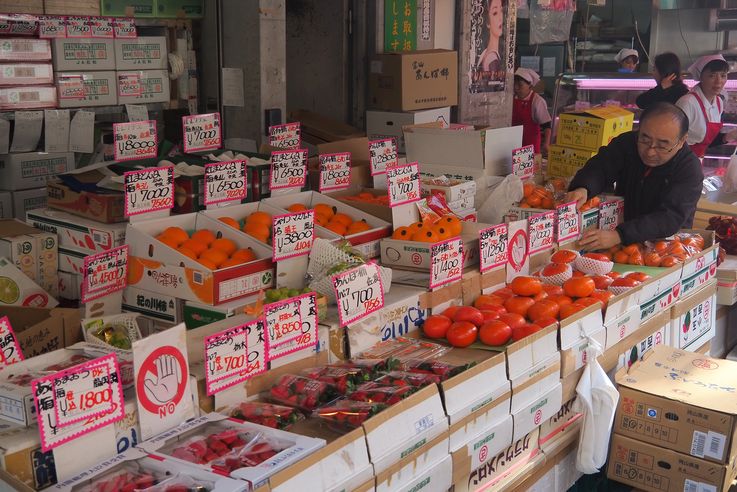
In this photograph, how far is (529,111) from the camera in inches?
357

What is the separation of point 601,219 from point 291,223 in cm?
220

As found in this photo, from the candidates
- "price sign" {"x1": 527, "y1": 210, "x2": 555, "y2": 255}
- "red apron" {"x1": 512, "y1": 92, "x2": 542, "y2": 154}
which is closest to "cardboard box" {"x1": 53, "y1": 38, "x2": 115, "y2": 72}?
"price sign" {"x1": 527, "y1": 210, "x2": 555, "y2": 255}

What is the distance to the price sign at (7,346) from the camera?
2.31 metres

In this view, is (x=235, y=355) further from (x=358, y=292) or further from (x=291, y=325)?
(x=358, y=292)

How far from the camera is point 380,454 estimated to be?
90.6 inches

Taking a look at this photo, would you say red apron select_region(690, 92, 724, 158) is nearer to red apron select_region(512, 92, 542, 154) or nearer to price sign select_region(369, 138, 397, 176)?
red apron select_region(512, 92, 542, 154)

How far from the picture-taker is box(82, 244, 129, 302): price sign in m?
3.05

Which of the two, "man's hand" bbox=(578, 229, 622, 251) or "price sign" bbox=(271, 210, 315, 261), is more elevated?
"price sign" bbox=(271, 210, 315, 261)

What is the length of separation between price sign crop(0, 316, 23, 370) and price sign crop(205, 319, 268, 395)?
531 mm

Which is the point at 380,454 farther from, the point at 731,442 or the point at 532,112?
the point at 532,112

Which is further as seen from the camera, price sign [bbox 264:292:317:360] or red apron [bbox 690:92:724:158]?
red apron [bbox 690:92:724:158]

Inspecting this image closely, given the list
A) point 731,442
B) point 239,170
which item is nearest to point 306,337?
point 239,170

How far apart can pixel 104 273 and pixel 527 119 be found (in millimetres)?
6698

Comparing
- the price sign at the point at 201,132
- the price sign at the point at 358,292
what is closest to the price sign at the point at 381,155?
the price sign at the point at 201,132
